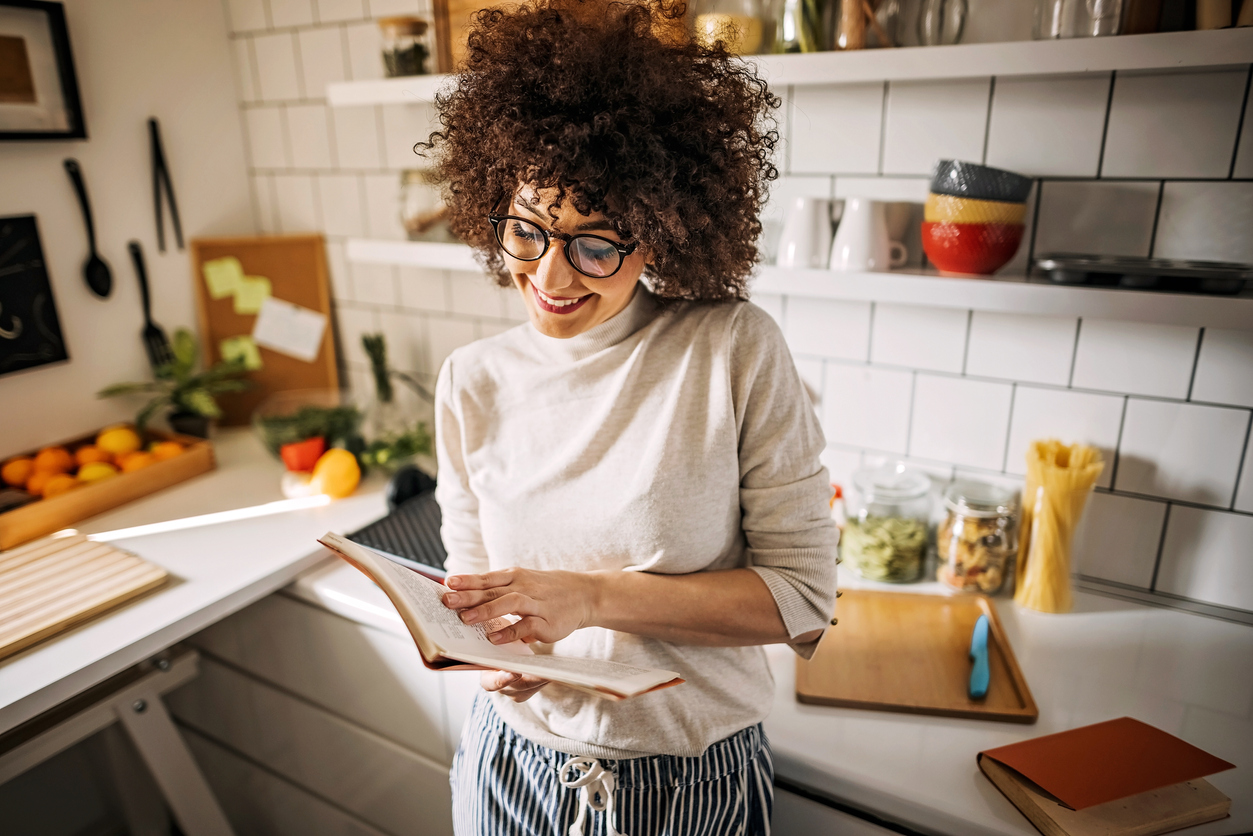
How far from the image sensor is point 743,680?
0.94m

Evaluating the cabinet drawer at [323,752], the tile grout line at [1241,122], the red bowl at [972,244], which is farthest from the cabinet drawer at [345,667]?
the tile grout line at [1241,122]

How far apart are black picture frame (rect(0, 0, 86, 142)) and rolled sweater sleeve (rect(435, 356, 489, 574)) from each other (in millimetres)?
1178

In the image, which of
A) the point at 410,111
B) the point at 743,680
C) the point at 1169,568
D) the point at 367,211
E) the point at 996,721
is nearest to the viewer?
the point at 743,680

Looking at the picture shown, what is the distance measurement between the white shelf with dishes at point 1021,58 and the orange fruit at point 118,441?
116 centimetres

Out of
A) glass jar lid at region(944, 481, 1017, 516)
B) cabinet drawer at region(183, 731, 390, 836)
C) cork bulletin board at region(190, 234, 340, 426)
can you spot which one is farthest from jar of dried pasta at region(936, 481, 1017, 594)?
cork bulletin board at region(190, 234, 340, 426)

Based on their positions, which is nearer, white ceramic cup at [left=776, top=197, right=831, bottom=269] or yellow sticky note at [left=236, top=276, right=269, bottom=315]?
white ceramic cup at [left=776, top=197, right=831, bottom=269]

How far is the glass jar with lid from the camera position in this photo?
1.52 metres

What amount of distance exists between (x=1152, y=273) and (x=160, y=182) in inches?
77.2

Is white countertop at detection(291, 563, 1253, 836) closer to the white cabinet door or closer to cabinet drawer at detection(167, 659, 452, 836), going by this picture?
the white cabinet door

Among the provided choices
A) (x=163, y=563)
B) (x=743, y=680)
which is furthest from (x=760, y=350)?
(x=163, y=563)

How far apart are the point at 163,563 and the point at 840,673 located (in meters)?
1.13

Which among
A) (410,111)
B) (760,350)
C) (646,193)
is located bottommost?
(760,350)

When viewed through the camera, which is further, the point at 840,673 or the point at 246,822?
the point at 246,822

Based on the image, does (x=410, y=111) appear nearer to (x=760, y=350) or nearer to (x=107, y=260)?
(x=107, y=260)
